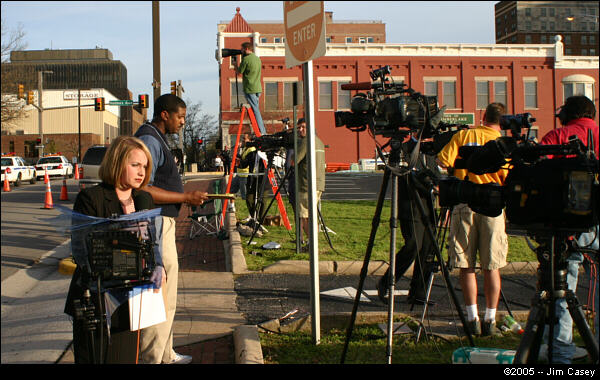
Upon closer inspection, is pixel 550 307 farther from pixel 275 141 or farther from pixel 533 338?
pixel 275 141

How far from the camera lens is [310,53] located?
4902mm

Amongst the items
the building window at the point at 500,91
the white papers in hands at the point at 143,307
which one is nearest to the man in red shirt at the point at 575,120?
the white papers in hands at the point at 143,307

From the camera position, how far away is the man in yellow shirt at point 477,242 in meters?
5.42

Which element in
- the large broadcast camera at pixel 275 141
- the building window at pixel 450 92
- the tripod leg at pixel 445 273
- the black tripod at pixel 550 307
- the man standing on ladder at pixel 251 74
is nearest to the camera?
the black tripod at pixel 550 307

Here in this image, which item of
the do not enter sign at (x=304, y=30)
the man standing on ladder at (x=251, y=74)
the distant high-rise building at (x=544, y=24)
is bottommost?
the do not enter sign at (x=304, y=30)

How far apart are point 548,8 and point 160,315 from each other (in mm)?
139443

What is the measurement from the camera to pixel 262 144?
972 centimetres

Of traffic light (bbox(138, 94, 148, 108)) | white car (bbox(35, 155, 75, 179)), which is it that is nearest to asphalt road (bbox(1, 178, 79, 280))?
traffic light (bbox(138, 94, 148, 108))

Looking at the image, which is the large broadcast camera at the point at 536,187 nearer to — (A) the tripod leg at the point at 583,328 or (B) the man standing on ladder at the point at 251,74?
(A) the tripod leg at the point at 583,328

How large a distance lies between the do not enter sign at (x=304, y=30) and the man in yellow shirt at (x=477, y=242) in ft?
5.50

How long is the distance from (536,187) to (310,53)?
2.50m

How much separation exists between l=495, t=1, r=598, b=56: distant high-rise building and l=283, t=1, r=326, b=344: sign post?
431ft

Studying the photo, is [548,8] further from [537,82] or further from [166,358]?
[166,358]

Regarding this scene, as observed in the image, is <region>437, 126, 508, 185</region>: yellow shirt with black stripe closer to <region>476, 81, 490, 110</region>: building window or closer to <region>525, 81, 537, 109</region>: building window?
<region>476, 81, 490, 110</region>: building window
